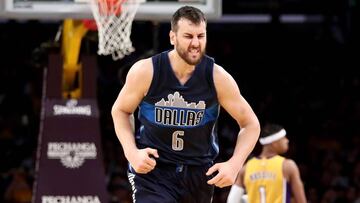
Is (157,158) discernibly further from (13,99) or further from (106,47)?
(13,99)

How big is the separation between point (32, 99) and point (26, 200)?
2605 mm

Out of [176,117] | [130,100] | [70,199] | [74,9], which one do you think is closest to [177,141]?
[176,117]

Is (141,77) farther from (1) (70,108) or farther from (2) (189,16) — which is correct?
(1) (70,108)

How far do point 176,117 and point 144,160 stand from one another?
1.67ft

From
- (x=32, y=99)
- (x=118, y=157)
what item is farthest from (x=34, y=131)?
(x=118, y=157)

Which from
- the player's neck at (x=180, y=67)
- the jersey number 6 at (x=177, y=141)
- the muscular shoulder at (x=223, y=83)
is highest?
the player's neck at (x=180, y=67)

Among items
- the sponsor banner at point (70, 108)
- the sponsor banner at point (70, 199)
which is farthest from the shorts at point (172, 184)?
the sponsor banner at point (70, 108)

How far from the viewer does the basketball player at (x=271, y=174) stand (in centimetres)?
898

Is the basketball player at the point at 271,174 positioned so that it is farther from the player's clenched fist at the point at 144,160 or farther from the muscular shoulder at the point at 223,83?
the player's clenched fist at the point at 144,160

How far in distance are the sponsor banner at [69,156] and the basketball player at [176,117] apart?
3.42m

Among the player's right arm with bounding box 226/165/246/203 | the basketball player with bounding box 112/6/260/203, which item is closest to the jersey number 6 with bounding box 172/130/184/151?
the basketball player with bounding box 112/6/260/203

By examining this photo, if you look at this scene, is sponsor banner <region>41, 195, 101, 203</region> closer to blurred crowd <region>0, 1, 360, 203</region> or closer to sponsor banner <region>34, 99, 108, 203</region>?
sponsor banner <region>34, 99, 108, 203</region>

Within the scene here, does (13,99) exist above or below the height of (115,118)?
below

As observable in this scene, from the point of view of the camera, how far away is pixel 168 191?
17.6 ft
